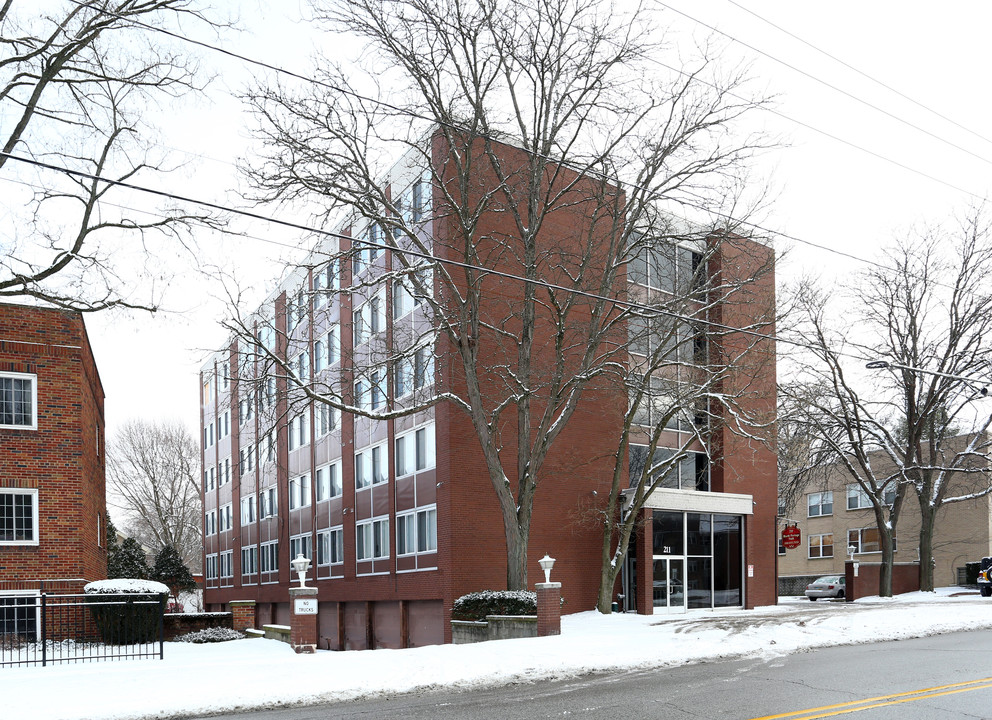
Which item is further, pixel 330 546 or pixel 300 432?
pixel 300 432

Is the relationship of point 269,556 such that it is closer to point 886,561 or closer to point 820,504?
point 886,561

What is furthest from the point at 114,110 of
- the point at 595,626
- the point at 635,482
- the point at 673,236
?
the point at 635,482

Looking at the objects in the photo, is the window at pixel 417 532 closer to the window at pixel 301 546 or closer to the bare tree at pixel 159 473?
the window at pixel 301 546

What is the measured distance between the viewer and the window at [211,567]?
58719 mm

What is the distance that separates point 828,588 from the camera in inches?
1913

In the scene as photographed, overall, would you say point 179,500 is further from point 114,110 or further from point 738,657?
point 738,657

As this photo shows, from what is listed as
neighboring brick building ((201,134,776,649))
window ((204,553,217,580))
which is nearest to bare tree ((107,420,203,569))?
window ((204,553,217,580))

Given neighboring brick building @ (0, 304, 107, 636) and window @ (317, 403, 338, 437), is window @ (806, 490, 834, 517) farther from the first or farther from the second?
neighboring brick building @ (0, 304, 107, 636)

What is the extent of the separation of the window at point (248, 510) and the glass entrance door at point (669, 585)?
2571 centimetres

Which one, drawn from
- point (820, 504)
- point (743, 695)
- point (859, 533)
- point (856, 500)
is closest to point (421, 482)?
point (743, 695)

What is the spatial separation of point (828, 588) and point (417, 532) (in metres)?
26.9

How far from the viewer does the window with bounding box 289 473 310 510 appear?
137 ft

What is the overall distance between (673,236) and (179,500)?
5936cm

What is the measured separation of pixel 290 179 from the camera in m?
22.9
